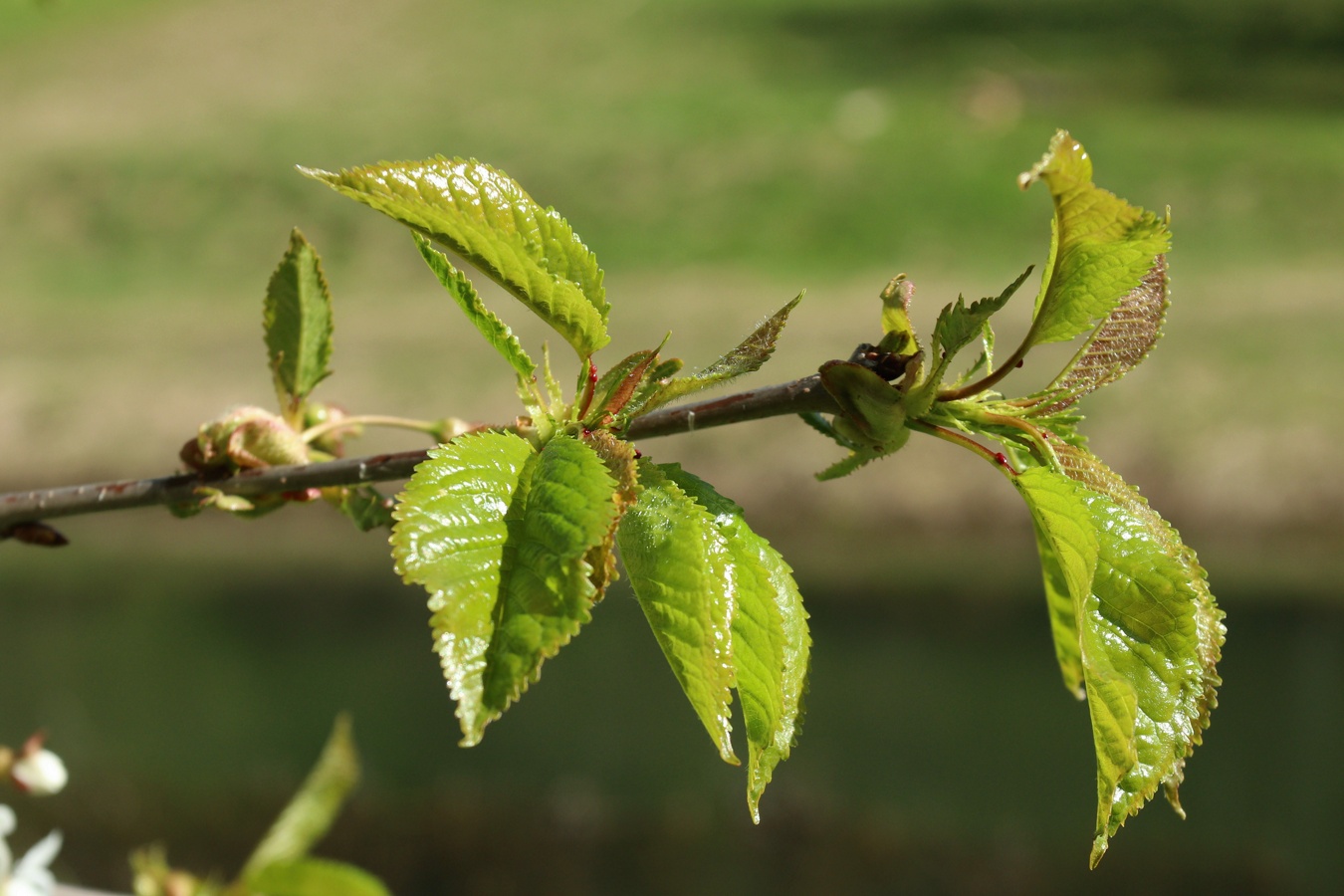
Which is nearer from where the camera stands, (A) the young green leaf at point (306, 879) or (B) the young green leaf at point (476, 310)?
(B) the young green leaf at point (476, 310)

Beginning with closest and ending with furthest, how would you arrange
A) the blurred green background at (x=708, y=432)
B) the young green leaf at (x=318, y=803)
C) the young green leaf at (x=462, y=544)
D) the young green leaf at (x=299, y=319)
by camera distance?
the young green leaf at (x=462, y=544) < the young green leaf at (x=299, y=319) < the young green leaf at (x=318, y=803) < the blurred green background at (x=708, y=432)

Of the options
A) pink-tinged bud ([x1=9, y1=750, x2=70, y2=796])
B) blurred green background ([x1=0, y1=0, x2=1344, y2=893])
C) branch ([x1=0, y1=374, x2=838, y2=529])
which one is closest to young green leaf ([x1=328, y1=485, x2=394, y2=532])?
branch ([x1=0, y1=374, x2=838, y2=529])

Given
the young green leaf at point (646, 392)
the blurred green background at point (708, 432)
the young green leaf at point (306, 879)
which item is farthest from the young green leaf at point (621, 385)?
the blurred green background at point (708, 432)

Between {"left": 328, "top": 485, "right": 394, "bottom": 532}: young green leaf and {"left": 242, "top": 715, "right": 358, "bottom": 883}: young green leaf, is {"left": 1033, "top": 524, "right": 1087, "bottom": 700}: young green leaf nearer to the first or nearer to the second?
{"left": 328, "top": 485, "right": 394, "bottom": 532}: young green leaf

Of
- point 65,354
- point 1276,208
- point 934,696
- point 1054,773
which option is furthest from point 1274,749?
point 65,354

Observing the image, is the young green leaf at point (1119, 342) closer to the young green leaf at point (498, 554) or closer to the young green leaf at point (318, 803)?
the young green leaf at point (498, 554)

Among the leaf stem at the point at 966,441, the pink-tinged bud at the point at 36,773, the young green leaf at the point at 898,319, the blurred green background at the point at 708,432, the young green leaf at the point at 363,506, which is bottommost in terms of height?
the blurred green background at the point at 708,432
